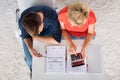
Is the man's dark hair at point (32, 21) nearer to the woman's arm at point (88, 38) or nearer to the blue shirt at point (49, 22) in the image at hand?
the blue shirt at point (49, 22)

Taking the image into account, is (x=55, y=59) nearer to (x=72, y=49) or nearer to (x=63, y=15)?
(x=72, y=49)

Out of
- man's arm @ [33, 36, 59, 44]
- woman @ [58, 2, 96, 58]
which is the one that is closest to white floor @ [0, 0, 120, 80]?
woman @ [58, 2, 96, 58]

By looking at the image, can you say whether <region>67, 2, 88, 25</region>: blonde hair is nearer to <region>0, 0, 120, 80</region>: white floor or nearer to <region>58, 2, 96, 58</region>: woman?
<region>58, 2, 96, 58</region>: woman

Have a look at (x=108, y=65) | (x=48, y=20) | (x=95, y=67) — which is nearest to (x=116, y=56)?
(x=108, y=65)

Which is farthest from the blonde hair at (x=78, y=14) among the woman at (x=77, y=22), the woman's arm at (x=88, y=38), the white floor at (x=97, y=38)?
the white floor at (x=97, y=38)

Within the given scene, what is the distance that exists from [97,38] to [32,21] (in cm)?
78

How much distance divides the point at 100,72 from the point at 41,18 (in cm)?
45

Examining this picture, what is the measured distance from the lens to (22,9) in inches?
62.2

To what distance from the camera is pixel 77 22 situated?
1.34 m

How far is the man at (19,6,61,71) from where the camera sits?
137cm

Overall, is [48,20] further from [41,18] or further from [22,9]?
[22,9]

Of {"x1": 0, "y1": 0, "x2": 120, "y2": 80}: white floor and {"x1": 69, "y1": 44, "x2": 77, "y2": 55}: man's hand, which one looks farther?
{"x1": 0, "y1": 0, "x2": 120, "y2": 80}: white floor

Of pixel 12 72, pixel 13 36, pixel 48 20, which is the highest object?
pixel 48 20

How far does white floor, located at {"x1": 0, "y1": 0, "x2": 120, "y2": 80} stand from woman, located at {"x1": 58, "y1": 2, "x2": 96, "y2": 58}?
0.48 meters
